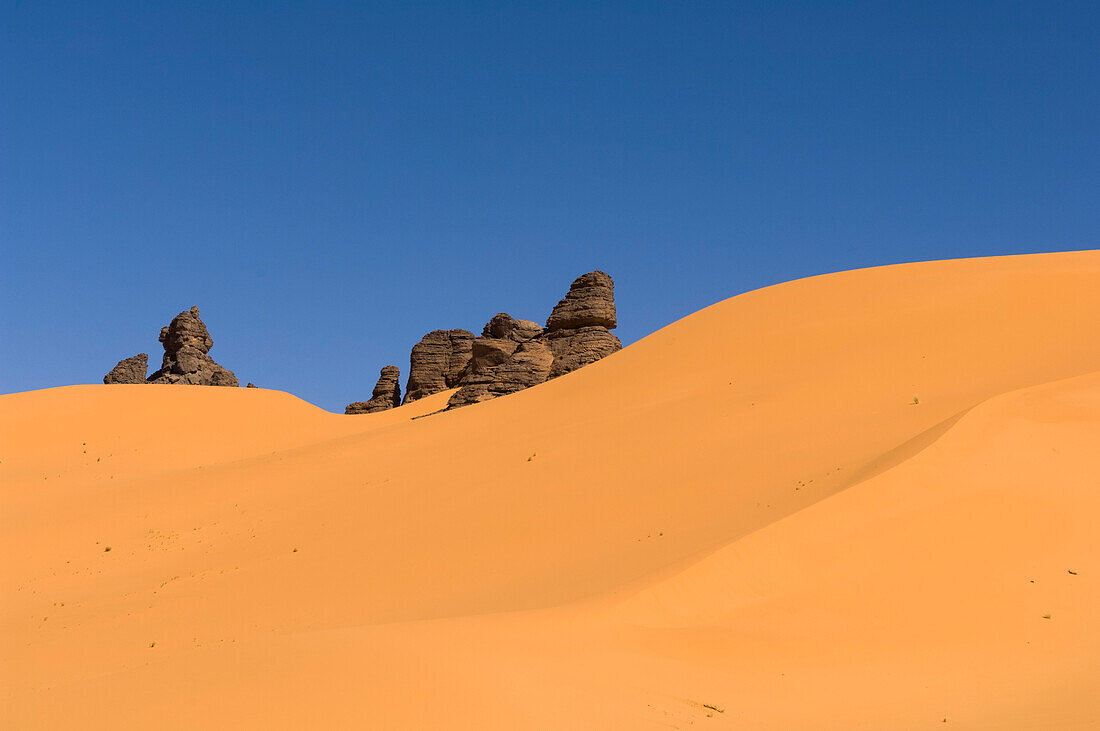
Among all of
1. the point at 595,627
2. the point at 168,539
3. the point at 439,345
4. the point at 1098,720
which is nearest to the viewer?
the point at 1098,720

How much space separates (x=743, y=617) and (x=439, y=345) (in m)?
44.6

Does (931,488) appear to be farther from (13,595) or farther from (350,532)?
(13,595)

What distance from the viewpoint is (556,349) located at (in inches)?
1430

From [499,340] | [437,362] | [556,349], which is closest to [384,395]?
[437,362]

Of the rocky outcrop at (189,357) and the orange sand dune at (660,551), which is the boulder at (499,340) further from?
the rocky outcrop at (189,357)

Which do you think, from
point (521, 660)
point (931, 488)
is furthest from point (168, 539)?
point (931, 488)

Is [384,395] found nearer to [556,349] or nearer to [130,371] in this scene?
[130,371]

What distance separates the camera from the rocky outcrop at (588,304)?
36.7 meters

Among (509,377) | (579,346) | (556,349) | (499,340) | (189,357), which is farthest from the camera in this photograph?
(189,357)

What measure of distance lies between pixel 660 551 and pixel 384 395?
4503cm

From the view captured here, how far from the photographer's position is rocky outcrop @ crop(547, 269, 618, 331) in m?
36.7

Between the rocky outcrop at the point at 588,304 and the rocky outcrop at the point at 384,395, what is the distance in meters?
19.2

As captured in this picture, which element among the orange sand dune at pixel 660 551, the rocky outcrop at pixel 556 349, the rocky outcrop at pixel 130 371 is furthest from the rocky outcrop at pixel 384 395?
the orange sand dune at pixel 660 551

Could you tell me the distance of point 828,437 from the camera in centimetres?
1373
